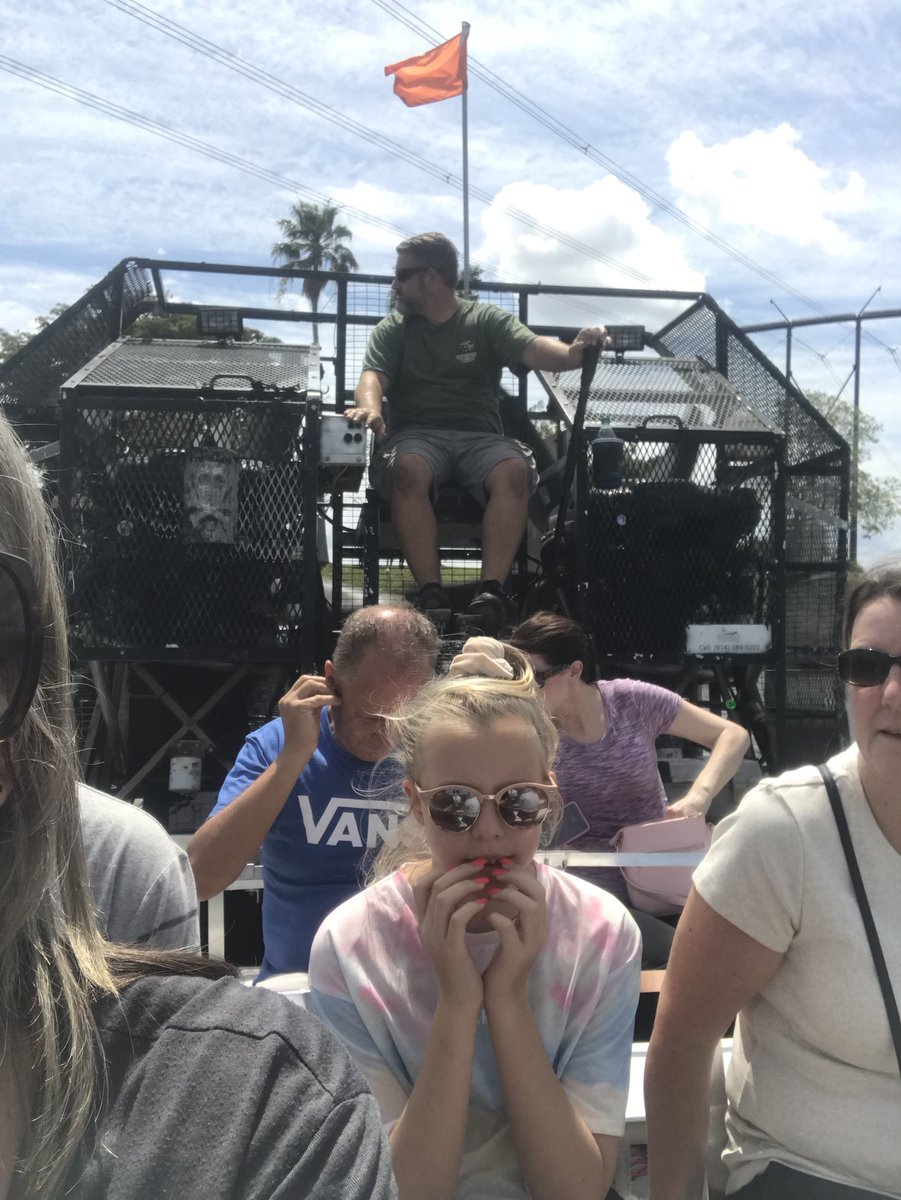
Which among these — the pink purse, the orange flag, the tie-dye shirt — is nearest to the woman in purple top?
the pink purse

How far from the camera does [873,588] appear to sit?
1.95 m

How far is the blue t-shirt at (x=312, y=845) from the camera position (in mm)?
2764

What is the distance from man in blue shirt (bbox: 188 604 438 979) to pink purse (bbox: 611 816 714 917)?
749 millimetres

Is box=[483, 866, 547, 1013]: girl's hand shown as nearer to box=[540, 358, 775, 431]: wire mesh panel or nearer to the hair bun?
the hair bun

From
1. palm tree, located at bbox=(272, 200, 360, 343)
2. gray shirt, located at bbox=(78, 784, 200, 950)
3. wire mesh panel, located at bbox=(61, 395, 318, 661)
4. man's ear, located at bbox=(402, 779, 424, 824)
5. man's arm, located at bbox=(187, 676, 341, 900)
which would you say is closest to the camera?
gray shirt, located at bbox=(78, 784, 200, 950)

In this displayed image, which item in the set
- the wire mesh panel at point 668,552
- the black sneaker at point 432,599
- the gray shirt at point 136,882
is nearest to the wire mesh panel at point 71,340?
the black sneaker at point 432,599

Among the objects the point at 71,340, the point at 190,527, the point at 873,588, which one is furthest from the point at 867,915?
the point at 71,340

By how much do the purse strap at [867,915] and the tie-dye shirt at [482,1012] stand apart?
40 cm

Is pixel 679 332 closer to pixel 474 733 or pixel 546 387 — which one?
pixel 546 387

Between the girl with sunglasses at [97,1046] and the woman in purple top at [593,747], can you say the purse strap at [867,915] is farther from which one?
the woman in purple top at [593,747]

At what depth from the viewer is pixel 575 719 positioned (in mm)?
3564

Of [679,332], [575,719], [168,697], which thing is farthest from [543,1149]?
[679,332]

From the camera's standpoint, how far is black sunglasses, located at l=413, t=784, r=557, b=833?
1.79 m

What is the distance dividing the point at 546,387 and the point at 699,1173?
Answer: 4.41m
